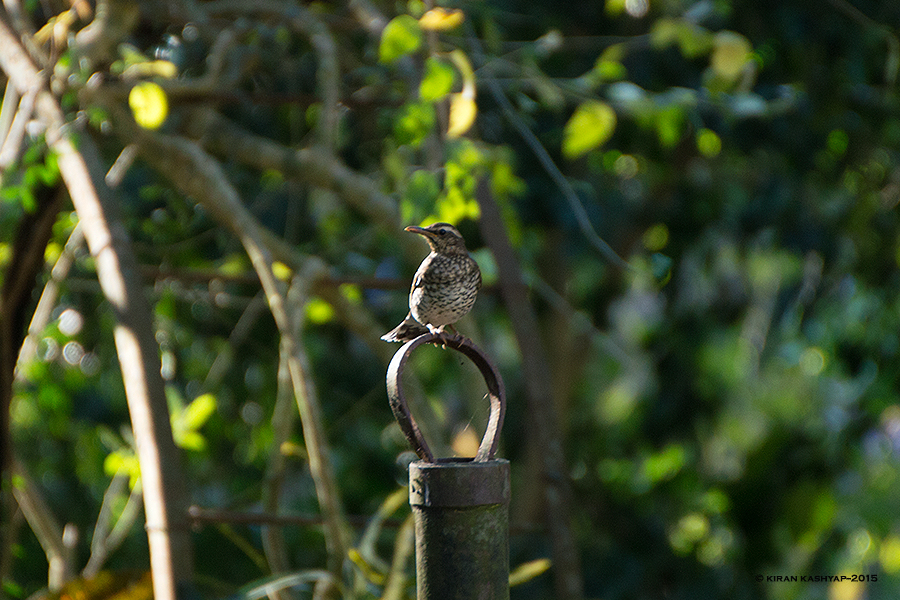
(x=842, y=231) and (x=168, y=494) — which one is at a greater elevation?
(x=168, y=494)

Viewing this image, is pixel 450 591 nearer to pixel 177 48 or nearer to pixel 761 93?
pixel 177 48

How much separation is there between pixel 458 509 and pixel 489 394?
0.13 meters

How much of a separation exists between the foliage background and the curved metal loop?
0.98 m

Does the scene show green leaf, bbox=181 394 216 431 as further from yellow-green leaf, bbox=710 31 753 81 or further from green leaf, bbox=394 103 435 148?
yellow-green leaf, bbox=710 31 753 81

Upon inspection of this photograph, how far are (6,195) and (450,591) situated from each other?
1038 millimetres

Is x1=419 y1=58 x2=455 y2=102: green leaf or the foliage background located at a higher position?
x1=419 y1=58 x2=455 y2=102: green leaf

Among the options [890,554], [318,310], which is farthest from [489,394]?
[890,554]

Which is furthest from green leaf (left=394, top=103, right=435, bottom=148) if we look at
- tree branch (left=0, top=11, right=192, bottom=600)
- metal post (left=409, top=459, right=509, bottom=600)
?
metal post (left=409, top=459, right=509, bottom=600)

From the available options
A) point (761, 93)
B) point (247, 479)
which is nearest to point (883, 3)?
point (761, 93)

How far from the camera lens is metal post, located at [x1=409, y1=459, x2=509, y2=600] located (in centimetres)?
84

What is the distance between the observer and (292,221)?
268cm

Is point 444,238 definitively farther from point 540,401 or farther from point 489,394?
point 540,401

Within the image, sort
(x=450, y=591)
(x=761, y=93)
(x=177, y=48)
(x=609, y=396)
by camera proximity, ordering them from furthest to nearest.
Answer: (x=609, y=396) → (x=761, y=93) → (x=177, y=48) → (x=450, y=591)

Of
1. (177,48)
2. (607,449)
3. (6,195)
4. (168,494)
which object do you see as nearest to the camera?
(168,494)
